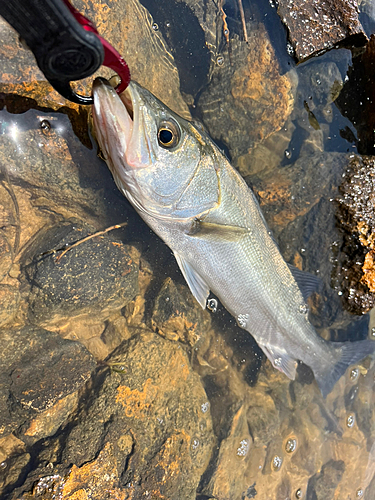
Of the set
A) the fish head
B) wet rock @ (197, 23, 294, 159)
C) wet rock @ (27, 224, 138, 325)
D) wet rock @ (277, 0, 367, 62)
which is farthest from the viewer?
wet rock @ (197, 23, 294, 159)

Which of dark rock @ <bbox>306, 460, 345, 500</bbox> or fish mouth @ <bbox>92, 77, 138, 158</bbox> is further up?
fish mouth @ <bbox>92, 77, 138, 158</bbox>

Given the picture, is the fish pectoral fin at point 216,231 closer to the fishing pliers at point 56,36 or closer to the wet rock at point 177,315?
the wet rock at point 177,315

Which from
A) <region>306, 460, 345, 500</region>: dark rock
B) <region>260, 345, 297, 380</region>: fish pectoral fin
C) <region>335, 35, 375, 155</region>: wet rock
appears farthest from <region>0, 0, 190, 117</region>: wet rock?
<region>306, 460, 345, 500</region>: dark rock

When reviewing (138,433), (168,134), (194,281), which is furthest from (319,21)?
(138,433)

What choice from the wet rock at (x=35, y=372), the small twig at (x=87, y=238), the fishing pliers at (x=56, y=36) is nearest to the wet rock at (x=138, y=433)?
the wet rock at (x=35, y=372)

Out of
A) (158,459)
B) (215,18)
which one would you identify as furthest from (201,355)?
(215,18)

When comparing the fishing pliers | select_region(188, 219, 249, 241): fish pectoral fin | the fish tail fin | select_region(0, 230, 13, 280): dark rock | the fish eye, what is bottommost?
the fish tail fin

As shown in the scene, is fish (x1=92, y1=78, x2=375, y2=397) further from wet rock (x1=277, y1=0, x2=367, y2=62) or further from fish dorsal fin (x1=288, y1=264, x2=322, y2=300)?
wet rock (x1=277, y1=0, x2=367, y2=62)

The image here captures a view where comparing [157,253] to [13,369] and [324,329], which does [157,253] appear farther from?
[324,329]
